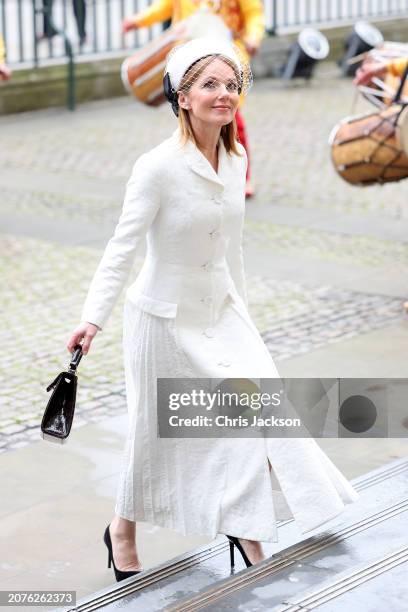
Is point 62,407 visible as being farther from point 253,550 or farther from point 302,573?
point 302,573

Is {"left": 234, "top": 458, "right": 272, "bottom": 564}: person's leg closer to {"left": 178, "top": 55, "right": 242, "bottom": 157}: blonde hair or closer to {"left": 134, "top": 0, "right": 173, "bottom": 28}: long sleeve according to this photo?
{"left": 178, "top": 55, "right": 242, "bottom": 157}: blonde hair

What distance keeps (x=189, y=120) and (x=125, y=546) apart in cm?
139

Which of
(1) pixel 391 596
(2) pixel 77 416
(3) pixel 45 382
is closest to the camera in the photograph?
(1) pixel 391 596

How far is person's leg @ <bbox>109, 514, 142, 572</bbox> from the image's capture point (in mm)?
4410

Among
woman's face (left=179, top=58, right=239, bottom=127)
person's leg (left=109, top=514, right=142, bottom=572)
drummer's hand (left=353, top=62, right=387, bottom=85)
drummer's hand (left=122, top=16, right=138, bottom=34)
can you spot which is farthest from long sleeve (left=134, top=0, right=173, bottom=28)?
person's leg (left=109, top=514, right=142, bottom=572)

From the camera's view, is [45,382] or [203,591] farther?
[45,382]

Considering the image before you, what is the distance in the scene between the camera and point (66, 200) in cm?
1077

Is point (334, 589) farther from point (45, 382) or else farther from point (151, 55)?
point (151, 55)

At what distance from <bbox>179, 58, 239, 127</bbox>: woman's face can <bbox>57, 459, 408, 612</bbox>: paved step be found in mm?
1332

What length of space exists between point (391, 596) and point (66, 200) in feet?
24.8

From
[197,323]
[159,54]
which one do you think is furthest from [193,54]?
[159,54]

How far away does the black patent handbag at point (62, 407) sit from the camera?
408 cm

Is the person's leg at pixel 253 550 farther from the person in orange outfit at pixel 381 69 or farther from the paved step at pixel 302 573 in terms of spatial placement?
the person in orange outfit at pixel 381 69

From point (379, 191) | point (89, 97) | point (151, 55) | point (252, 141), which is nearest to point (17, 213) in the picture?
point (151, 55)
